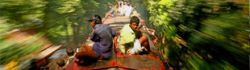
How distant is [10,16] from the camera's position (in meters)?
3.73

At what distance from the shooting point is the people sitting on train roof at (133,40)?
7.19 meters

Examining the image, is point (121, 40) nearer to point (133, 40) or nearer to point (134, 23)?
point (133, 40)

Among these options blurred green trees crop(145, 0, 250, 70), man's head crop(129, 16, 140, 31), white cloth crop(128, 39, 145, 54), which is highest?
blurred green trees crop(145, 0, 250, 70)

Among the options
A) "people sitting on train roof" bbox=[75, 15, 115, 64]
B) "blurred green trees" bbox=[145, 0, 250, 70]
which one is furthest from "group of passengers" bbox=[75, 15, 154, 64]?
"blurred green trees" bbox=[145, 0, 250, 70]

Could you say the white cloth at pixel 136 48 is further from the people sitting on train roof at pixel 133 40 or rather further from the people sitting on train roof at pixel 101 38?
the people sitting on train roof at pixel 101 38

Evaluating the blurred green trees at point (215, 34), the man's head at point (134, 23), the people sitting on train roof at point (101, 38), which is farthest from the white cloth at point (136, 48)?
the blurred green trees at point (215, 34)

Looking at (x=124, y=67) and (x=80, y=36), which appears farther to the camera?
(x=80, y=36)

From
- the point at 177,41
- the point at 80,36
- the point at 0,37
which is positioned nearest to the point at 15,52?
the point at 0,37

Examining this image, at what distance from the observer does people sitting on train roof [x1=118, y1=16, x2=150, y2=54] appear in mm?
7187

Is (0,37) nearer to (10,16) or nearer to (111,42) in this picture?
(10,16)

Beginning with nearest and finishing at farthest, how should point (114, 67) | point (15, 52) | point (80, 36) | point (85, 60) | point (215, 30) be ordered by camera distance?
point (215, 30), point (15, 52), point (114, 67), point (85, 60), point (80, 36)

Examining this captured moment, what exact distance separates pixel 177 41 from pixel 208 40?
1.72 m

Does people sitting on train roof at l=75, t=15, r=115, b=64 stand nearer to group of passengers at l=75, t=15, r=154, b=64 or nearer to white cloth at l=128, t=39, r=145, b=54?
group of passengers at l=75, t=15, r=154, b=64

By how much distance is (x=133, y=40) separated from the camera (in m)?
7.30
